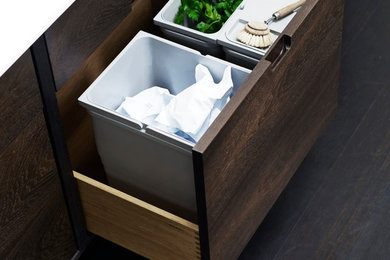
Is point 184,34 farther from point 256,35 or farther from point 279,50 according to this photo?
point 279,50

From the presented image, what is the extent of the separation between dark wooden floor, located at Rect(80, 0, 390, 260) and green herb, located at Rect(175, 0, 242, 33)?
1.51 feet

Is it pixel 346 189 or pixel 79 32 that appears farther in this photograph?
pixel 346 189

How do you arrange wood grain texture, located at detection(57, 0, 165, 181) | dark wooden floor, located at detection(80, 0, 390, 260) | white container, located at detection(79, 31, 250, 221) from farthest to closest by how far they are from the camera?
dark wooden floor, located at detection(80, 0, 390, 260)
wood grain texture, located at detection(57, 0, 165, 181)
white container, located at detection(79, 31, 250, 221)

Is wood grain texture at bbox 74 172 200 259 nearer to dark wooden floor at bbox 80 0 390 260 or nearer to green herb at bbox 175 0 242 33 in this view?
dark wooden floor at bbox 80 0 390 260

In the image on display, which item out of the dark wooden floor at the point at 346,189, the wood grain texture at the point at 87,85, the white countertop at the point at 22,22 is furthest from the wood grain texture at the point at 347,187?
the white countertop at the point at 22,22

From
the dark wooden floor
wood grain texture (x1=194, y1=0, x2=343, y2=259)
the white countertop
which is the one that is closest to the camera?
the white countertop

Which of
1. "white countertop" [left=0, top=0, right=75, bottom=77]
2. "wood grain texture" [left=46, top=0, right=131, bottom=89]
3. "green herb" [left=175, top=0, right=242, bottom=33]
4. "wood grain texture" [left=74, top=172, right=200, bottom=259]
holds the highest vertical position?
→ "white countertop" [left=0, top=0, right=75, bottom=77]

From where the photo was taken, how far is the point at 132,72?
5.56 ft

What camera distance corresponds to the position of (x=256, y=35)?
1.67 meters

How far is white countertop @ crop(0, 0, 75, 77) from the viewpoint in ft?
4.36

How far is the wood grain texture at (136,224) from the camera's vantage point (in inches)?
62.1

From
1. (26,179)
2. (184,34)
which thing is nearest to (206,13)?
(184,34)

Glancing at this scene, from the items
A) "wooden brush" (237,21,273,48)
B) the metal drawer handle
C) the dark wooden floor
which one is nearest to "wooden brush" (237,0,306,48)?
"wooden brush" (237,21,273,48)

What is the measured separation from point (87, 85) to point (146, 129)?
242mm
